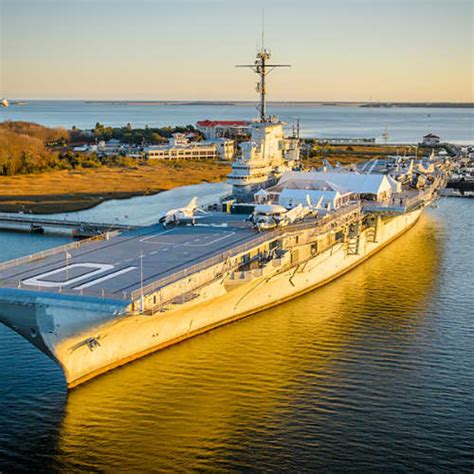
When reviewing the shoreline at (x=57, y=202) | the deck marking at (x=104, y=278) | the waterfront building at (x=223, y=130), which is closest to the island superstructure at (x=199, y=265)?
the deck marking at (x=104, y=278)

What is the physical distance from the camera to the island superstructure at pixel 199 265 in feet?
63.7

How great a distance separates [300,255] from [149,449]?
14080mm

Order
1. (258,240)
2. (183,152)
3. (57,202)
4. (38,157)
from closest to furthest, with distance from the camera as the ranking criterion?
(258,240), (57,202), (38,157), (183,152)

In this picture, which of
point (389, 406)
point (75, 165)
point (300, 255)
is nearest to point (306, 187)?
point (300, 255)

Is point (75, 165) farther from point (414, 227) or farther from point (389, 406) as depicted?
point (389, 406)

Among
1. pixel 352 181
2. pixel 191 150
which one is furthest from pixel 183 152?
pixel 352 181

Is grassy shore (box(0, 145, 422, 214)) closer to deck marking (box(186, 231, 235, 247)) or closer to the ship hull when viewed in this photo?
deck marking (box(186, 231, 235, 247))

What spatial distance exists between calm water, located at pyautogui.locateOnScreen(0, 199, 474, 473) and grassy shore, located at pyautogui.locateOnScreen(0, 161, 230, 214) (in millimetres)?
33217

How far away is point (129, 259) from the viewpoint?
24.8 m

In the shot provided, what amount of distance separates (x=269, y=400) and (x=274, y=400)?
151 millimetres

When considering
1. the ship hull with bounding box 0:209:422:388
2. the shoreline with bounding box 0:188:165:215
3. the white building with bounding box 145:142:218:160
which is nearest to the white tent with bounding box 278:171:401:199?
the ship hull with bounding box 0:209:422:388

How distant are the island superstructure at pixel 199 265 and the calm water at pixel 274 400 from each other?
108 cm

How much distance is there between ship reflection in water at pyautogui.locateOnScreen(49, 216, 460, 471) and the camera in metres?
16.5

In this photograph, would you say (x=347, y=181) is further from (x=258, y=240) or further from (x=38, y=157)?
(x=38, y=157)
